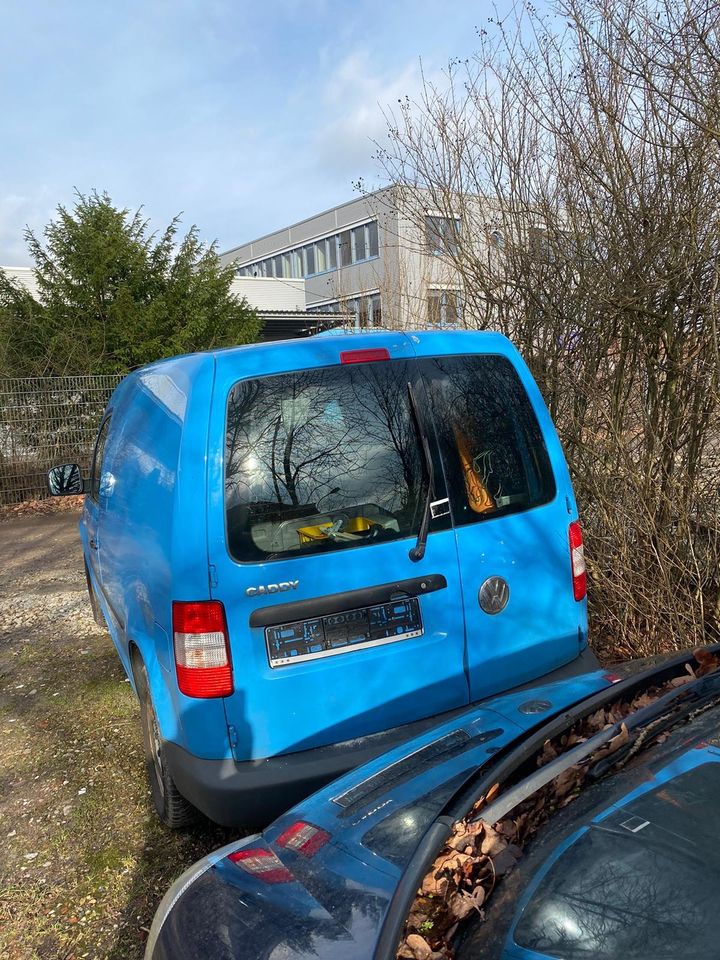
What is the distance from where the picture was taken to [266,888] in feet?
5.53

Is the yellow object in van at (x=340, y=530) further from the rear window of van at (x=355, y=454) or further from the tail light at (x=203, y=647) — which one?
the tail light at (x=203, y=647)

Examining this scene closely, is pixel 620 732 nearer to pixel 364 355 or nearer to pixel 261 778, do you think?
pixel 261 778

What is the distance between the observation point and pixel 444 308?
7035mm

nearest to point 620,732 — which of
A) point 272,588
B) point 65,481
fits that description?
point 272,588

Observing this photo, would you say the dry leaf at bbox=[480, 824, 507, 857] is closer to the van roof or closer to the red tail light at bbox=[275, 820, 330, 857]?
the red tail light at bbox=[275, 820, 330, 857]

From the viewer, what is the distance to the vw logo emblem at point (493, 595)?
9.59ft

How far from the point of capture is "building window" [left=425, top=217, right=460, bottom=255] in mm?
6215

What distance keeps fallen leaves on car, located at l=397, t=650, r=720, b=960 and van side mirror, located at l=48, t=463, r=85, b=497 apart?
4.06m

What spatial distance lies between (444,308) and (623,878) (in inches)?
244

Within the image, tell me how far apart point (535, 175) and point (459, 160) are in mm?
821

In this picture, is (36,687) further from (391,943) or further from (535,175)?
(535,175)

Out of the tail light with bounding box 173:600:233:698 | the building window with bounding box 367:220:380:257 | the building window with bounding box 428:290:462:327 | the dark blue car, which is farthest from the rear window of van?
the building window with bounding box 367:220:380:257

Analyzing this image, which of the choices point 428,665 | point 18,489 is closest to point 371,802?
point 428,665

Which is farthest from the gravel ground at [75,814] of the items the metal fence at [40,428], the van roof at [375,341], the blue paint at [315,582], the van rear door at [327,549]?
the metal fence at [40,428]
